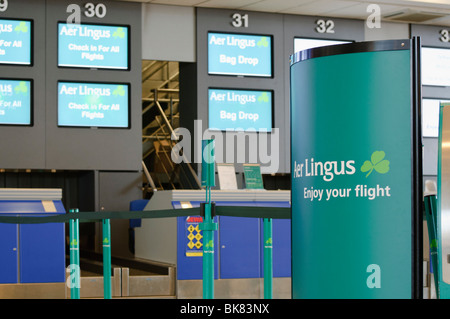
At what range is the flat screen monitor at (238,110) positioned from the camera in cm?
1118

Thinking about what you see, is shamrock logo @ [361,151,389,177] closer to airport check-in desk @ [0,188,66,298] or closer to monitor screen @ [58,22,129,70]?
airport check-in desk @ [0,188,66,298]

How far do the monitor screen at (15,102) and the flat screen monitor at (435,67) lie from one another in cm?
605

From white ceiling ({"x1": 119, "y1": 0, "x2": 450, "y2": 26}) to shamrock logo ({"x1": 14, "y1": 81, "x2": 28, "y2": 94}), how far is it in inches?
80.1

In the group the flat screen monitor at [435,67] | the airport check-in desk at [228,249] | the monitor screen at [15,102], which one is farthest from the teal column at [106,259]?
the flat screen monitor at [435,67]

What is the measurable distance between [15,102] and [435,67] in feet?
21.3

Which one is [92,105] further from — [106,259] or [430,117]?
[430,117]

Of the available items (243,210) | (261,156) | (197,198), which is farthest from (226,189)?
(243,210)

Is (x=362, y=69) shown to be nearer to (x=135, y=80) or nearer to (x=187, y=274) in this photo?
(x=187, y=274)

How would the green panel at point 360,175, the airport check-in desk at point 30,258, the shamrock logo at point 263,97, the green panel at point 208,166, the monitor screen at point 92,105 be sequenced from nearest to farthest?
the green panel at point 360,175, the green panel at point 208,166, the airport check-in desk at point 30,258, the monitor screen at point 92,105, the shamrock logo at point 263,97

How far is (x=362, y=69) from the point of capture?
2.52m

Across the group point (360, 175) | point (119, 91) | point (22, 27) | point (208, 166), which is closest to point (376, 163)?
point (360, 175)

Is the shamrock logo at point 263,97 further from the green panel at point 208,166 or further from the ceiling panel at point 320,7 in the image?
the green panel at point 208,166

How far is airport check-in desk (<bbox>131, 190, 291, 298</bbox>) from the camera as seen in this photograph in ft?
26.8

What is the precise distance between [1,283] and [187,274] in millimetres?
1869
